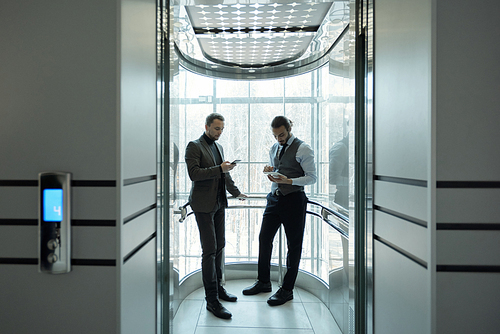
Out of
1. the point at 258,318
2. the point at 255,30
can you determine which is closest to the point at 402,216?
the point at 258,318

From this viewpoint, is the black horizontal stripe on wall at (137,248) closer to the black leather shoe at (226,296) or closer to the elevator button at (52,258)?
the elevator button at (52,258)

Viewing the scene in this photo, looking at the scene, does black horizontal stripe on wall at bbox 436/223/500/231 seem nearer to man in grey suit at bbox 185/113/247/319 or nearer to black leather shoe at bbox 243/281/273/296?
man in grey suit at bbox 185/113/247/319

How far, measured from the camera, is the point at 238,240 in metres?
4.16

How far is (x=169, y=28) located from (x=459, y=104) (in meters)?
1.76

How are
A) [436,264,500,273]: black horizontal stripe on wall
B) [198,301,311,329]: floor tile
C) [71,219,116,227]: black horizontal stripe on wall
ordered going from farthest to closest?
[198,301,311,329]: floor tile < [71,219,116,227]: black horizontal stripe on wall < [436,264,500,273]: black horizontal stripe on wall

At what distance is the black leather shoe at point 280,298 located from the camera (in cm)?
316

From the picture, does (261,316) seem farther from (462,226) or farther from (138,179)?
(462,226)

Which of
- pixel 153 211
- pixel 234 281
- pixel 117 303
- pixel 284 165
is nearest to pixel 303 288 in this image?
pixel 234 281

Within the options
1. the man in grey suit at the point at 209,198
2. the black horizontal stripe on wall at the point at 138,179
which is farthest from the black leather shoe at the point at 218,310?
the black horizontal stripe on wall at the point at 138,179

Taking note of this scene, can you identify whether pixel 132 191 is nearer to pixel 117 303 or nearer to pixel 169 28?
pixel 117 303

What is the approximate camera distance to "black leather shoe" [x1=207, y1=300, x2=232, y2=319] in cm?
286

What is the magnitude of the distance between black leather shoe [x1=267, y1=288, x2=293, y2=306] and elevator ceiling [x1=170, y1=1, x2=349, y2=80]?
7.76ft

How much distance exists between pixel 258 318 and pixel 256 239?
52.9 inches

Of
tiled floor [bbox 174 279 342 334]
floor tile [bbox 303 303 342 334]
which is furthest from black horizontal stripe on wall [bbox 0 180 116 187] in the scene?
floor tile [bbox 303 303 342 334]
